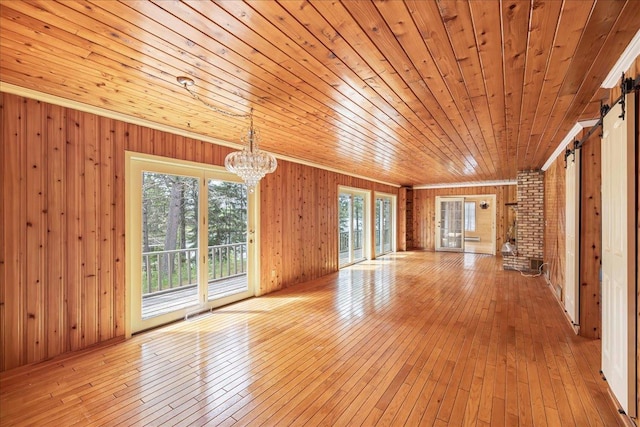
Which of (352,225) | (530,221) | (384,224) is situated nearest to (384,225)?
(384,224)

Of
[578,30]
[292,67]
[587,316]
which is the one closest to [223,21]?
[292,67]

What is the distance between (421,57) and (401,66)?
0.50 ft

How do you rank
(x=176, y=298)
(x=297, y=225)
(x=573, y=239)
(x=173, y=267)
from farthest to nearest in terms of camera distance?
(x=297, y=225), (x=176, y=298), (x=173, y=267), (x=573, y=239)

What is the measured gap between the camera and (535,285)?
5590mm

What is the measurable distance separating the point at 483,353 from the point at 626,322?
1.26 metres

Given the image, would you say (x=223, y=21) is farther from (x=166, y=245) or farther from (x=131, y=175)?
(x=166, y=245)

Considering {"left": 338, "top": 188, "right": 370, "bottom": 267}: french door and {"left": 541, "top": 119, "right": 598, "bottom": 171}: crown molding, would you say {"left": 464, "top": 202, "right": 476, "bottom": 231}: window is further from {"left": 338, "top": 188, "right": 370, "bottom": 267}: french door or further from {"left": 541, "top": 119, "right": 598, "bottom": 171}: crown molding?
{"left": 541, "top": 119, "right": 598, "bottom": 171}: crown molding

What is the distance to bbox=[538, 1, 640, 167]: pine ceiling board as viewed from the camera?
1.52 m

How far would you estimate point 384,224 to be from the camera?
9.85m

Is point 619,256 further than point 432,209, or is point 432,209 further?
point 432,209

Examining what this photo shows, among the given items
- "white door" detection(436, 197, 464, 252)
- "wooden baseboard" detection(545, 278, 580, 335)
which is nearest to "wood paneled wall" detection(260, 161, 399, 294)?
"wooden baseboard" detection(545, 278, 580, 335)

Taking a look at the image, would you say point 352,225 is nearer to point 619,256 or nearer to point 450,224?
point 450,224

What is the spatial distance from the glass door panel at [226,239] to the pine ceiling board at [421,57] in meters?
3.20

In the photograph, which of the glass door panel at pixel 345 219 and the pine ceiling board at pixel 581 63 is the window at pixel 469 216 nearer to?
the glass door panel at pixel 345 219
